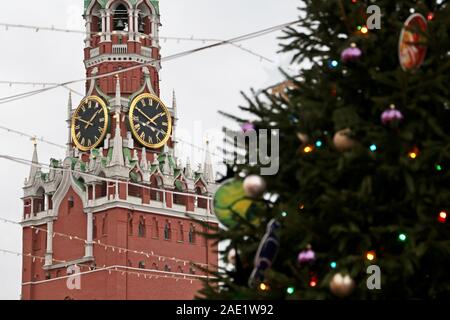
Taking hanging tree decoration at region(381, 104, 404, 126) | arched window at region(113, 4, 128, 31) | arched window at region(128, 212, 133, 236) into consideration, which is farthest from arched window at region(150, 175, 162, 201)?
hanging tree decoration at region(381, 104, 404, 126)

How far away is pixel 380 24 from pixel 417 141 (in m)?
0.92

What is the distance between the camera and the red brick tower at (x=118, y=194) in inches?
2327

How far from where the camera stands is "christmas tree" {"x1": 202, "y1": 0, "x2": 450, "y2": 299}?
7.81m

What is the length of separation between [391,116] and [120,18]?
58.5 meters

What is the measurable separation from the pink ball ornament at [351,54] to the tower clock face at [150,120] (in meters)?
54.5

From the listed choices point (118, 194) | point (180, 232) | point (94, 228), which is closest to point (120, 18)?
point (118, 194)

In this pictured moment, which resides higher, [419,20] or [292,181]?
[419,20]

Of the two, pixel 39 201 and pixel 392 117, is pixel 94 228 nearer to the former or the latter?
pixel 39 201

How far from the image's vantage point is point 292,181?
27.7ft

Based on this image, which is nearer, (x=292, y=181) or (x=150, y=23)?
(x=292, y=181)

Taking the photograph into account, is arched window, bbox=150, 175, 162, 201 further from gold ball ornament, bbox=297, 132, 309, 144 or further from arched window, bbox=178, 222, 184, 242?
gold ball ornament, bbox=297, 132, 309, 144

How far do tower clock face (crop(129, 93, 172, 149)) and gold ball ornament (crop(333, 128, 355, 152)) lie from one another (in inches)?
2153
